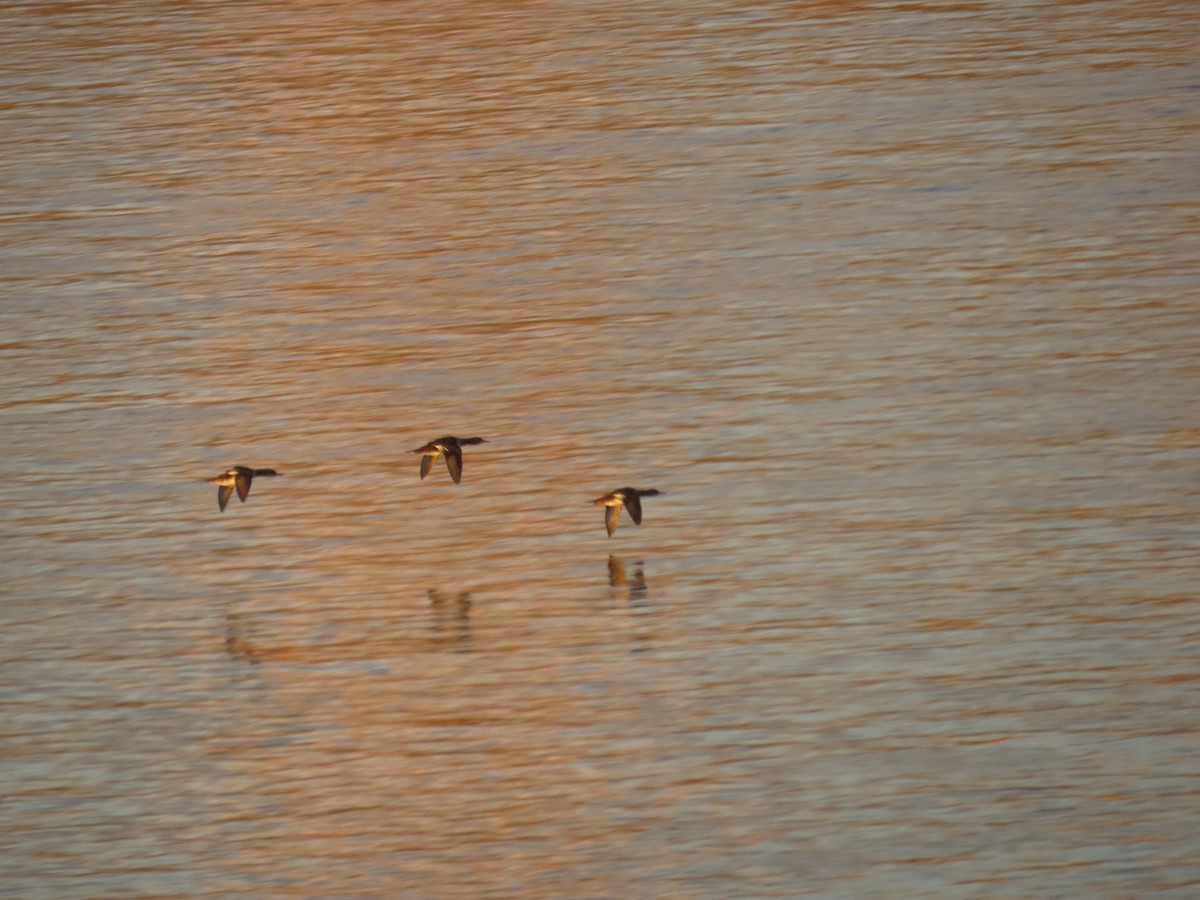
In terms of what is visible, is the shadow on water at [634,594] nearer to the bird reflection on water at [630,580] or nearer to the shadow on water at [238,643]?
the bird reflection on water at [630,580]

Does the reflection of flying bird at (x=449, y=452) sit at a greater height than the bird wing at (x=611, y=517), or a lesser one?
greater

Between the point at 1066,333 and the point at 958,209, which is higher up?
the point at 958,209

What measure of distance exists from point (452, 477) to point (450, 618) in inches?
21.5

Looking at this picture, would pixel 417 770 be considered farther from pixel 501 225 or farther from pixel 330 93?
pixel 330 93

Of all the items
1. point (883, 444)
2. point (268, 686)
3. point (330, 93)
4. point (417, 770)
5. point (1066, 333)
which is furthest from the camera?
point (330, 93)

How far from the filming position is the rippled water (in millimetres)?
3982

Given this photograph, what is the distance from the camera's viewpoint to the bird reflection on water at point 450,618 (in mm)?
4594

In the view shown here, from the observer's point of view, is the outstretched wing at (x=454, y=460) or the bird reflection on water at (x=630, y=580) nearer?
the bird reflection on water at (x=630, y=580)

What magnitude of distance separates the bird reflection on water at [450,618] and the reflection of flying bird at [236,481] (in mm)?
591

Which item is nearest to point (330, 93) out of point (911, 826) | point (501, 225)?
point (501, 225)

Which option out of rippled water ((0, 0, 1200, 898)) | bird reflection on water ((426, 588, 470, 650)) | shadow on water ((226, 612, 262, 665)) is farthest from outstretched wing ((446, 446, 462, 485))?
shadow on water ((226, 612, 262, 665))

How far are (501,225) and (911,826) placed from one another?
3.09m

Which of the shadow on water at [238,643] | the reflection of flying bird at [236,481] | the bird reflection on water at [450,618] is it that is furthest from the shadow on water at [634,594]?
the reflection of flying bird at [236,481]

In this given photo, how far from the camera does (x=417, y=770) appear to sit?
4145 mm
